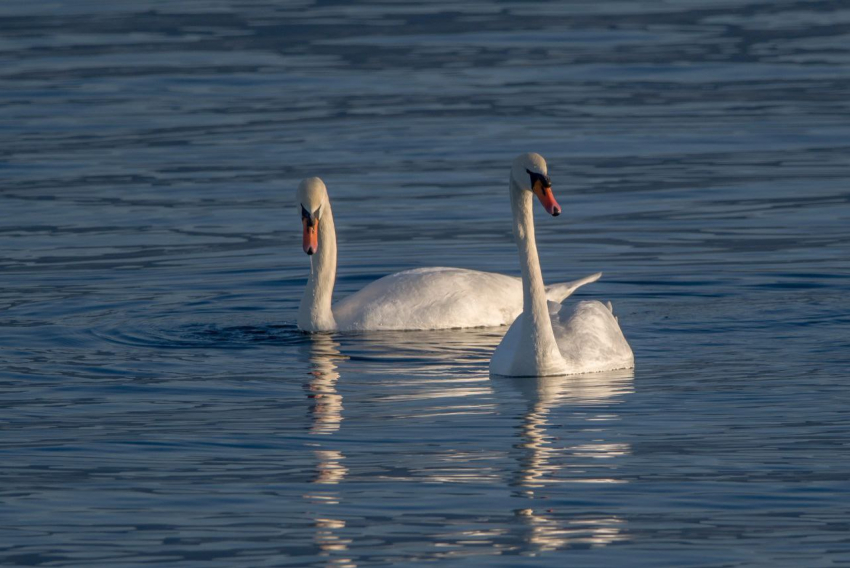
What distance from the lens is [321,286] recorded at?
15.2 m

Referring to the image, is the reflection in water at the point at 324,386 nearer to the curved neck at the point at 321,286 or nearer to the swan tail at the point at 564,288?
the curved neck at the point at 321,286

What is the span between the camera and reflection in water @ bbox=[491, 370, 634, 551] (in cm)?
883

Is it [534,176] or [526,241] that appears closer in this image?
[534,176]

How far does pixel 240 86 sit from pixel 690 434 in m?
19.1

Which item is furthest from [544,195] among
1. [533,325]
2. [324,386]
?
[324,386]

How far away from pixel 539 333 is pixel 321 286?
10.1 ft

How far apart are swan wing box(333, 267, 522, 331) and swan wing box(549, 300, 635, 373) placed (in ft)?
5.62

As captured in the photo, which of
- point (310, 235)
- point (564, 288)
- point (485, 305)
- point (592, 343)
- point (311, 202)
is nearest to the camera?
point (592, 343)

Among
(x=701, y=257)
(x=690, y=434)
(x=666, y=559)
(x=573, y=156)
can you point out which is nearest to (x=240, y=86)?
(x=573, y=156)

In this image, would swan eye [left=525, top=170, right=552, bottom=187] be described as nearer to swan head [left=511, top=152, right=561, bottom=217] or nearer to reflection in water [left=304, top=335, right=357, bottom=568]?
swan head [left=511, top=152, right=561, bottom=217]

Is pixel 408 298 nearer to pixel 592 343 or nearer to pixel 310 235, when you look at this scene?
pixel 310 235

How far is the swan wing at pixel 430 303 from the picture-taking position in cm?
1489

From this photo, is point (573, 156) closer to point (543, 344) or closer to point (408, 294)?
→ point (408, 294)

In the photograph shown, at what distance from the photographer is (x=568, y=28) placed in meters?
35.2
